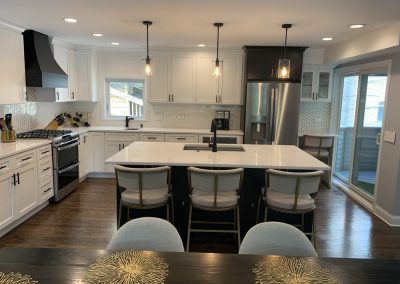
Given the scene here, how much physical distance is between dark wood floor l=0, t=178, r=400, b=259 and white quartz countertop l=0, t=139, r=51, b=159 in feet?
2.96

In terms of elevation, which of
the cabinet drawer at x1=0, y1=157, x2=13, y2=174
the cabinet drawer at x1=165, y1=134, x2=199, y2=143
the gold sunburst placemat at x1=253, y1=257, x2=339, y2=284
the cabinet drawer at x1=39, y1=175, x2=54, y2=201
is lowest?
the cabinet drawer at x1=39, y1=175, x2=54, y2=201

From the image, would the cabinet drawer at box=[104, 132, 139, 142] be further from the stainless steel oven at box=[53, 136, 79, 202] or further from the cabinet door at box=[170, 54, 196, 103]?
the cabinet door at box=[170, 54, 196, 103]

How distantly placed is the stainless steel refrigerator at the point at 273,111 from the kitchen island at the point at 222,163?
1.76 meters

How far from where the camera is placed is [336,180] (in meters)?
5.80

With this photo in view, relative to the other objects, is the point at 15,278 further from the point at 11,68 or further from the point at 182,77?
the point at 182,77

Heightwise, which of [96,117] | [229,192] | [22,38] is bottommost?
[229,192]

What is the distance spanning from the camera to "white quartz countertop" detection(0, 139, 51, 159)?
332cm

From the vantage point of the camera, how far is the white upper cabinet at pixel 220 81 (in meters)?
5.70

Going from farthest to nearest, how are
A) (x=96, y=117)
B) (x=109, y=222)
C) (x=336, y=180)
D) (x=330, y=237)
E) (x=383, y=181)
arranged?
(x=96, y=117) → (x=336, y=180) → (x=383, y=181) → (x=109, y=222) → (x=330, y=237)

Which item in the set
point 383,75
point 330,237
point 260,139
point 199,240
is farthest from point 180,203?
point 383,75

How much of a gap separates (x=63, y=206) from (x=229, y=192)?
2.61 metres

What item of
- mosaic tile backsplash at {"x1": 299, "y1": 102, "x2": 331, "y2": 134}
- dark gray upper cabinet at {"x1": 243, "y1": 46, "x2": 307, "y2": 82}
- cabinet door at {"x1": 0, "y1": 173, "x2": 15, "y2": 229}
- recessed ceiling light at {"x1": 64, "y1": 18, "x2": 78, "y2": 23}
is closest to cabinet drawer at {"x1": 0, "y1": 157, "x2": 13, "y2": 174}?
cabinet door at {"x1": 0, "y1": 173, "x2": 15, "y2": 229}

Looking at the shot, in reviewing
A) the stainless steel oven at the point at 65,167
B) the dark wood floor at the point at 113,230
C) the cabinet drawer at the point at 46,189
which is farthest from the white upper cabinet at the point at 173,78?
the cabinet drawer at the point at 46,189

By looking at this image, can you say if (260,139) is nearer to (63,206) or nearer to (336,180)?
(336,180)
